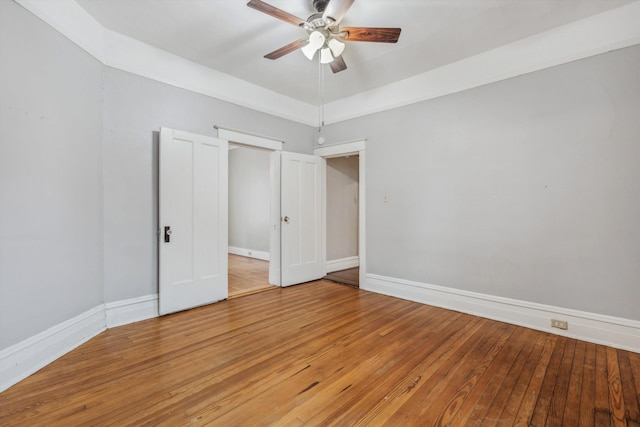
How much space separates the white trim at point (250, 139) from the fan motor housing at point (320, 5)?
6.46 ft

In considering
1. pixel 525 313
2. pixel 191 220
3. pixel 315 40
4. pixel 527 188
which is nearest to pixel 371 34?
pixel 315 40

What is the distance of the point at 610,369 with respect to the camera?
2.14 meters

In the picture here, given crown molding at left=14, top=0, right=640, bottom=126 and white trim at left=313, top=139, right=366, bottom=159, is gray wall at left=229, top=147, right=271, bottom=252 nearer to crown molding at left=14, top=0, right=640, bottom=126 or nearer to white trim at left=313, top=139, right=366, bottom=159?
white trim at left=313, top=139, right=366, bottom=159

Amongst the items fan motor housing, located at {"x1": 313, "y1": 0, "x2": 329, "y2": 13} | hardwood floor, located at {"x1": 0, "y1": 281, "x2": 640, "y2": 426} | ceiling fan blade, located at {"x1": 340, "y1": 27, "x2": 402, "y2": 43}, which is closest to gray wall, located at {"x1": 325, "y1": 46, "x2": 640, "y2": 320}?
hardwood floor, located at {"x1": 0, "y1": 281, "x2": 640, "y2": 426}

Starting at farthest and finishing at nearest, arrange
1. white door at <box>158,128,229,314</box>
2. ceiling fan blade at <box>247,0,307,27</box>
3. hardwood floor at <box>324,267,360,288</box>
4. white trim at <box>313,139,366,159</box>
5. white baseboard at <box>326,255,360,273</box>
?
white baseboard at <box>326,255,360,273</box> < hardwood floor at <box>324,267,360,288</box> < white trim at <box>313,139,366,159</box> < white door at <box>158,128,229,314</box> < ceiling fan blade at <box>247,0,307,27</box>

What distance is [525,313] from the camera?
2.95 m

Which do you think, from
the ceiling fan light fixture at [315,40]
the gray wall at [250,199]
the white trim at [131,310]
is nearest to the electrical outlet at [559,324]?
the ceiling fan light fixture at [315,40]

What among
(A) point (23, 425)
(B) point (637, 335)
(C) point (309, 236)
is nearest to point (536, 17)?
(B) point (637, 335)

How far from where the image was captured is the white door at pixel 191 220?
318 centimetres

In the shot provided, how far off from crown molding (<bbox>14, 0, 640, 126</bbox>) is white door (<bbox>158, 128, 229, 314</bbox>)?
78 cm

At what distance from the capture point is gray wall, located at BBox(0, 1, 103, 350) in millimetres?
1962

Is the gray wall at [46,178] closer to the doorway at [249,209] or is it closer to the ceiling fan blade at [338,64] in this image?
the ceiling fan blade at [338,64]

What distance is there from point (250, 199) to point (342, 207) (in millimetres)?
2623

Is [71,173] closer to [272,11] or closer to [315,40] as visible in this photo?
[272,11]
